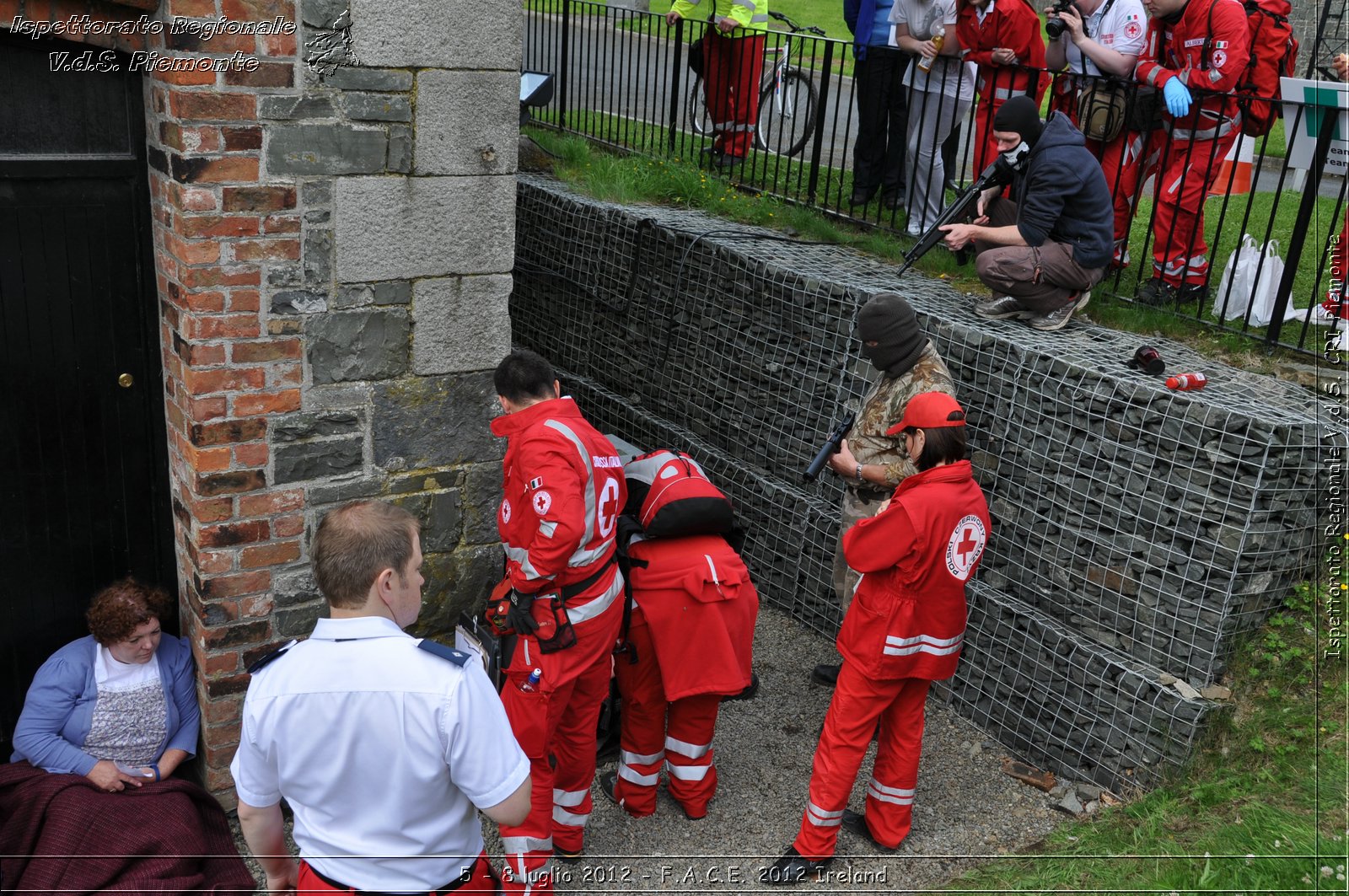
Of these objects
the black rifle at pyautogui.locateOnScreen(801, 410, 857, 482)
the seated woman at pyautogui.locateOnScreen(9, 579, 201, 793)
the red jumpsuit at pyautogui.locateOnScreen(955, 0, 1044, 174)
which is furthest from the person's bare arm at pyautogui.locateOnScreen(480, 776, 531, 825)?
the red jumpsuit at pyautogui.locateOnScreen(955, 0, 1044, 174)

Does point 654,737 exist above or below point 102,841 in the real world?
above

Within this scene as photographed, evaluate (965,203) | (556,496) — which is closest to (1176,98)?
(965,203)

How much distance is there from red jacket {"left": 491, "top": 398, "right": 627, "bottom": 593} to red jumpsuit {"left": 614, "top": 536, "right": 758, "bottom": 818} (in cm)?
30

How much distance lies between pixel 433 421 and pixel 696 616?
1434 mm

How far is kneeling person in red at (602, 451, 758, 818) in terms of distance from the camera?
4.56 m

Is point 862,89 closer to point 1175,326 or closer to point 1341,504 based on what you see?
point 1175,326

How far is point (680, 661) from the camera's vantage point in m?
4.57

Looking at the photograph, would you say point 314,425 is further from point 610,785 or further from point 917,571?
point 917,571

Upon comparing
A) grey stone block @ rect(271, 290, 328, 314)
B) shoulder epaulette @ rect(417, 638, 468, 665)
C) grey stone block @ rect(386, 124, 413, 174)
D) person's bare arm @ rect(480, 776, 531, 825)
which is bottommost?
person's bare arm @ rect(480, 776, 531, 825)

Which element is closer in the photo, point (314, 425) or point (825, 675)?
point (314, 425)

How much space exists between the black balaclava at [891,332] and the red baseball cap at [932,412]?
1.91 feet

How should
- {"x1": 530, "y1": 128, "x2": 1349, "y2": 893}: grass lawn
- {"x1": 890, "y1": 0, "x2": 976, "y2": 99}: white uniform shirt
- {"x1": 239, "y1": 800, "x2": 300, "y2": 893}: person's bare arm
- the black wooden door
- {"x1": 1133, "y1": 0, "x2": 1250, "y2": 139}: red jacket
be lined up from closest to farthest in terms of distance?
{"x1": 239, "y1": 800, "x2": 300, "y2": 893}: person's bare arm, {"x1": 530, "y1": 128, "x2": 1349, "y2": 893}: grass lawn, the black wooden door, {"x1": 1133, "y1": 0, "x2": 1250, "y2": 139}: red jacket, {"x1": 890, "y1": 0, "x2": 976, "y2": 99}: white uniform shirt

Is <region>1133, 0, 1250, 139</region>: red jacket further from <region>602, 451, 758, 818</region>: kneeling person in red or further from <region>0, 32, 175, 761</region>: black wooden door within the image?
<region>0, 32, 175, 761</region>: black wooden door

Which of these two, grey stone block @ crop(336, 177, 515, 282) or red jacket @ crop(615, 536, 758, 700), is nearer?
grey stone block @ crop(336, 177, 515, 282)
